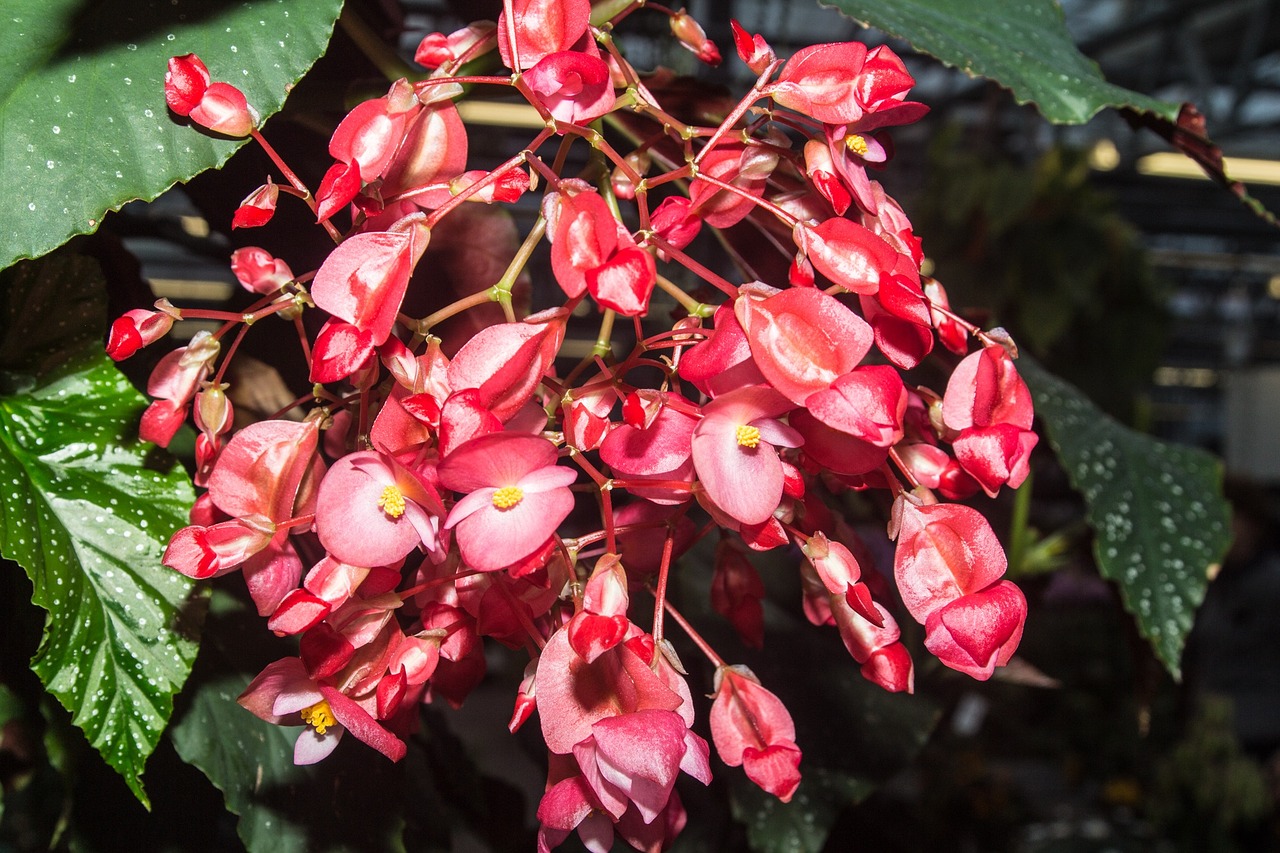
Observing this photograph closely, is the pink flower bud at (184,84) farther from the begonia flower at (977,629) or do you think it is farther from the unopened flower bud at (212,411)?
the begonia flower at (977,629)

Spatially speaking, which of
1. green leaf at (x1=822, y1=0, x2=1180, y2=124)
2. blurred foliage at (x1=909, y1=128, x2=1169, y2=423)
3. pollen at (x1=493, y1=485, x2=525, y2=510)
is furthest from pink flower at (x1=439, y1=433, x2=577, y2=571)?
blurred foliage at (x1=909, y1=128, x2=1169, y2=423)

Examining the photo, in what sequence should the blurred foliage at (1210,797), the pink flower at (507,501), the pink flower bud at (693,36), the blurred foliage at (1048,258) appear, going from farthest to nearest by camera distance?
the blurred foliage at (1048,258) < the blurred foliage at (1210,797) < the pink flower bud at (693,36) < the pink flower at (507,501)

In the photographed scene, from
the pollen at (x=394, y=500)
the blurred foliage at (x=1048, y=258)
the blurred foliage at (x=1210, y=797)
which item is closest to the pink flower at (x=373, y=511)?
the pollen at (x=394, y=500)

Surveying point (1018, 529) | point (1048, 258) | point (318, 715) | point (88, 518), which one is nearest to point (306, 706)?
point (318, 715)

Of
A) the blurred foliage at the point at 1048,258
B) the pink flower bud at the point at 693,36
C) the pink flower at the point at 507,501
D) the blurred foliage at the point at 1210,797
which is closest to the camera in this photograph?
the pink flower at the point at 507,501

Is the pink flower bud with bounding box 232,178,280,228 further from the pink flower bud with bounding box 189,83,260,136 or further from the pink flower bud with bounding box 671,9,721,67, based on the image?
the pink flower bud with bounding box 671,9,721,67

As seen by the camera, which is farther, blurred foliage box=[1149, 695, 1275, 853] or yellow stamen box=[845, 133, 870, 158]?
blurred foliage box=[1149, 695, 1275, 853]

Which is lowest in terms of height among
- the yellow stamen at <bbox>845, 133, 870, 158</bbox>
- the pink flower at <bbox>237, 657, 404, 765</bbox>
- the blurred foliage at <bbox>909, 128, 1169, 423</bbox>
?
the blurred foliage at <bbox>909, 128, 1169, 423</bbox>
